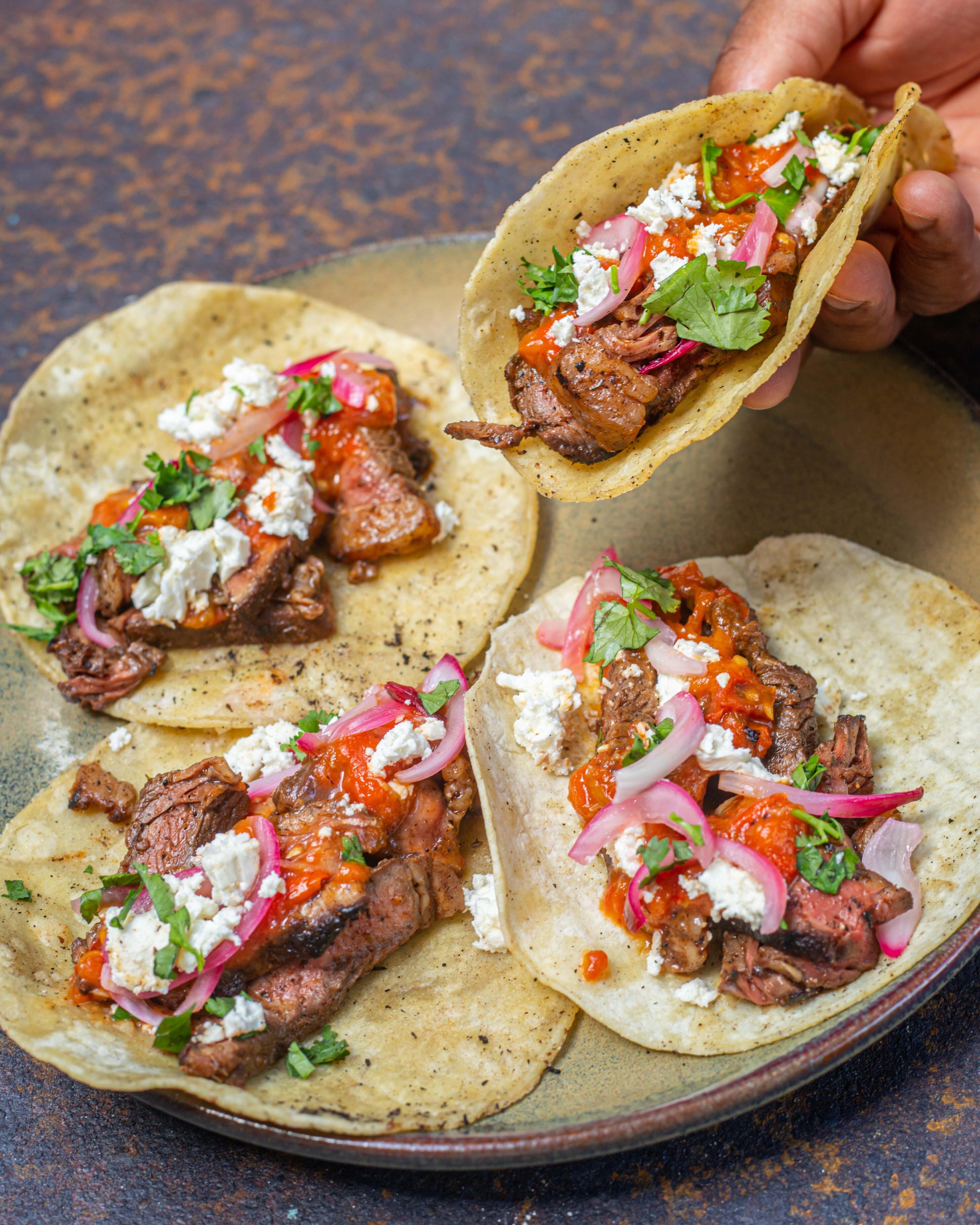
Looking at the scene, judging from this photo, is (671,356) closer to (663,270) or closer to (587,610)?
(663,270)

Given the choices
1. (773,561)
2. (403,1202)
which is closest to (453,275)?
(773,561)

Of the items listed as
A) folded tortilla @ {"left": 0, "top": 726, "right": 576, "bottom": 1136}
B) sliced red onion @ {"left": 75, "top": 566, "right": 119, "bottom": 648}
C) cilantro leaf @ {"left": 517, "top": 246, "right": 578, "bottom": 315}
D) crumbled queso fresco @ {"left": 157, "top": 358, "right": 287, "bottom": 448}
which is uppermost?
cilantro leaf @ {"left": 517, "top": 246, "right": 578, "bottom": 315}

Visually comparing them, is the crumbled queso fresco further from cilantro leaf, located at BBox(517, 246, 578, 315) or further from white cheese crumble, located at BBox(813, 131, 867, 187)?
white cheese crumble, located at BBox(813, 131, 867, 187)

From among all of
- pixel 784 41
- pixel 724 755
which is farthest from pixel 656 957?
pixel 784 41

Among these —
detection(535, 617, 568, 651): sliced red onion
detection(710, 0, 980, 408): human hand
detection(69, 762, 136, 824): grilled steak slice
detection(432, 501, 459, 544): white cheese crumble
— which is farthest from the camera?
detection(432, 501, 459, 544): white cheese crumble

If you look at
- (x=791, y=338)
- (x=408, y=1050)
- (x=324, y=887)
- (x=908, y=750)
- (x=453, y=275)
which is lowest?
(x=408, y=1050)

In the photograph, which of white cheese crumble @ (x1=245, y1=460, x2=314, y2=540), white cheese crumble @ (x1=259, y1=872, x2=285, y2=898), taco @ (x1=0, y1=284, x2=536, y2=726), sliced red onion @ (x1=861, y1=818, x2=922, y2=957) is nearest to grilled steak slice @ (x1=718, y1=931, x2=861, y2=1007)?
sliced red onion @ (x1=861, y1=818, x2=922, y2=957)

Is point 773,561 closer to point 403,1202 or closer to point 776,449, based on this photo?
point 776,449
